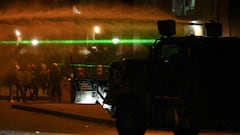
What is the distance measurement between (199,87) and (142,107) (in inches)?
60.2

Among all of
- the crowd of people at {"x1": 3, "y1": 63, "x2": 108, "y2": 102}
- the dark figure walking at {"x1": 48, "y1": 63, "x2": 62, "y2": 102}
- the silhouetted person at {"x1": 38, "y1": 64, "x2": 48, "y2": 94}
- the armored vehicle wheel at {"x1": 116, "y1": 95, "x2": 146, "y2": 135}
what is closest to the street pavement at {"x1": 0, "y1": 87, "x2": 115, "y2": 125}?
the dark figure walking at {"x1": 48, "y1": 63, "x2": 62, "y2": 102}

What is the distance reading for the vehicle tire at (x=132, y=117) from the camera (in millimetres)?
13632

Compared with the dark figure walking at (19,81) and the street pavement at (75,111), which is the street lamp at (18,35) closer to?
the dark figure walking at (19,81)

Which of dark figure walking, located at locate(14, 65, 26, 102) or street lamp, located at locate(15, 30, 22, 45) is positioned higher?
street lamp, located at locate(15, 30, 22, 45)

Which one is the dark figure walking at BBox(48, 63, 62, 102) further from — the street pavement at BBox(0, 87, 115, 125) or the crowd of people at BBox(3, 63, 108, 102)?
the street pavement at BBox(0, 87, 115, 125)

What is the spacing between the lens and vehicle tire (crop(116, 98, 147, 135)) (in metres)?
13.6

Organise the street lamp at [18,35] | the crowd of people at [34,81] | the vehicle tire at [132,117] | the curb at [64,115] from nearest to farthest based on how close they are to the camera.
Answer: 1. the vehicle tire at [132,117]
2. the curb at [64,115]
3. the crowd of people at [34,81]
4. the street lamp at [18,35]

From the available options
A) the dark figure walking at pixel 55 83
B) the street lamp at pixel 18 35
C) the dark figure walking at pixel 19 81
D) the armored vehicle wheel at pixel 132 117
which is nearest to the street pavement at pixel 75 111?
the dark figure walking at pixel 55 83

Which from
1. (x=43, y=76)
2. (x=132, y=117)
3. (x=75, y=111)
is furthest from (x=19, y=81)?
(x=132, y=117)

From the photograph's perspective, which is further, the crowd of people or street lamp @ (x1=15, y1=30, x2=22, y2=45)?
street lamp @ (x1=15, y1=30, x2=22, y2=45)

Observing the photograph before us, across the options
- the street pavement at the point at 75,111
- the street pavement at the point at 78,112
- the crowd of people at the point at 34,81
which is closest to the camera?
the street pavement at the point at 78,112

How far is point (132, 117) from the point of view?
1369 cm

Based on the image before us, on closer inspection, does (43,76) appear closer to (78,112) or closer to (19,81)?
(19,81)

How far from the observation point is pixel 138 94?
13469mm
